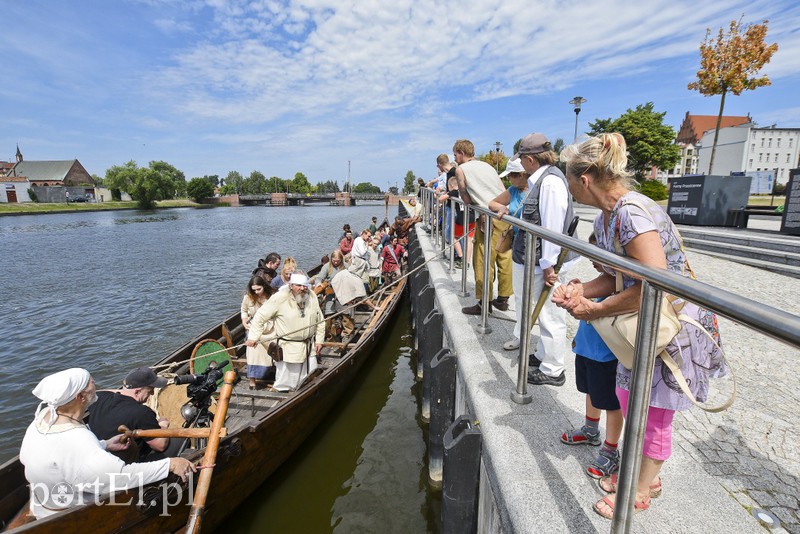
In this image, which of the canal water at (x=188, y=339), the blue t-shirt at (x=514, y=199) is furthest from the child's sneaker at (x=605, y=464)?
the canal water at (x=188, y=339)

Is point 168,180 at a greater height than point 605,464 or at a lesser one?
greater

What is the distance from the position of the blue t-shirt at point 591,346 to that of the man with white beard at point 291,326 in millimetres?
3981

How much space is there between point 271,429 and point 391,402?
313 centimetres

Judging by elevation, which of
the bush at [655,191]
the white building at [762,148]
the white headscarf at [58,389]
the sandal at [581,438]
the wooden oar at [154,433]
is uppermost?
the white building at [762,148]

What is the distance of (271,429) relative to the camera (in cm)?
468

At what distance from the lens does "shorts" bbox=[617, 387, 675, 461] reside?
167 centimetres

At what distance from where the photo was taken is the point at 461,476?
8.71 ft

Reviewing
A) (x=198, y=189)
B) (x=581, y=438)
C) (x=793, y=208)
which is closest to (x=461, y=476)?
(x=581, y=438)

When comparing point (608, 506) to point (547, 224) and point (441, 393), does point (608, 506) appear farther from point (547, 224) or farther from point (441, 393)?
point (441, 393)

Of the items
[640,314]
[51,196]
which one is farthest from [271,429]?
[51,196]

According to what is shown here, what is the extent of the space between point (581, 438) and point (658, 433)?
723 mm

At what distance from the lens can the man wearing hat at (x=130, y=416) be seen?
3422 millimetres

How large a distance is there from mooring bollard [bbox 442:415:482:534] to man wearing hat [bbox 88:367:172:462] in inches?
102

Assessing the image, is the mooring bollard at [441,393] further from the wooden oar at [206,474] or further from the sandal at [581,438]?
the wooden oar at [206,474]
